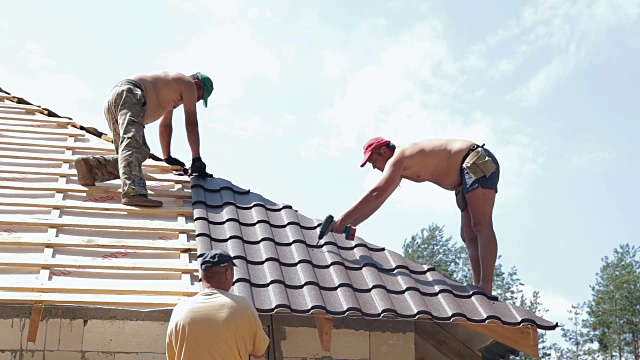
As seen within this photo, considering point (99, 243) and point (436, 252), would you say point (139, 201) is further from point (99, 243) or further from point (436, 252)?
point (436, 252)

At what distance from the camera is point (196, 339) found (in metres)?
3.67

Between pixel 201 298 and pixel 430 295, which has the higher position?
pixel 430 295

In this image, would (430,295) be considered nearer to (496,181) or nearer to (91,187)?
(496,181)

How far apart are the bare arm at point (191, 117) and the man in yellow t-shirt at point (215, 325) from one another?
3.50m

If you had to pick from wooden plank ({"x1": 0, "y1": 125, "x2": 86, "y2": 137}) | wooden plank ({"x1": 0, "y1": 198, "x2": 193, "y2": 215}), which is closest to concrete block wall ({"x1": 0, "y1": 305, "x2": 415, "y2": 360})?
wooden plank ({"x1": 0, "y1": 198, "x2": 193, "y2": 215})

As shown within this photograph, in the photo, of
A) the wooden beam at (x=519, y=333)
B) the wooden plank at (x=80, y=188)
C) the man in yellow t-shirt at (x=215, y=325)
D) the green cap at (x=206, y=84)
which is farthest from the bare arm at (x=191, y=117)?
the man in yellow t-shirt at (x=215, y=325)

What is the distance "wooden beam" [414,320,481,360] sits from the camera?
6.57 m

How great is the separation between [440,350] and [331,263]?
4.66ft

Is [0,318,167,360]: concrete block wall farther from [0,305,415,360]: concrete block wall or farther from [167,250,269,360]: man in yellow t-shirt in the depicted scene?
[167,250,269,360]: man in yellow t-shirt

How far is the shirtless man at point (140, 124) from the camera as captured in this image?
6.53 meters

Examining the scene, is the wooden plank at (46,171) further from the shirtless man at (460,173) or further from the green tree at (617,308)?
the green tree at (617,308)

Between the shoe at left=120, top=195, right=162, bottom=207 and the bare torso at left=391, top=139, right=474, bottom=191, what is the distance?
1.85 metres

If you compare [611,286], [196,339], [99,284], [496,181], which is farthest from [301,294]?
[611,286]

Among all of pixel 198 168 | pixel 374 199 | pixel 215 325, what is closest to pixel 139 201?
pixel 198 168
